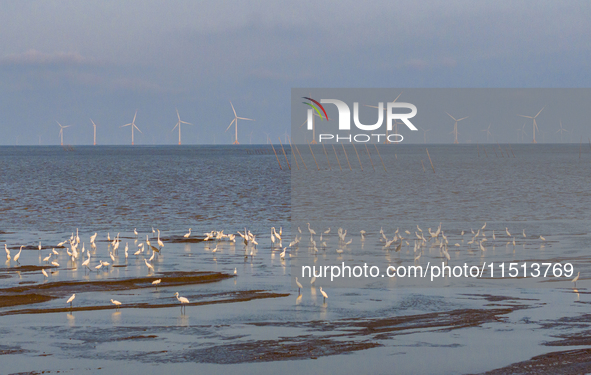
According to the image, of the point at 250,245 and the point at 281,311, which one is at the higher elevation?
the point at 250,245

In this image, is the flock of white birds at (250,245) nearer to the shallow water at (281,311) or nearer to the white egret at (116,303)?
the shallow water at (281,311)

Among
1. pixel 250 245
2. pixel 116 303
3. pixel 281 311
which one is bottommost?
Result: pixel 281 311

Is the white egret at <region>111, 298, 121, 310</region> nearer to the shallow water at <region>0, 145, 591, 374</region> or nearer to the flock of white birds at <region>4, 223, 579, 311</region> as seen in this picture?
the shallow water at <region>0, 145, 591, 374</region>

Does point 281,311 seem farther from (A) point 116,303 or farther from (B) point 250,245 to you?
(B) point 250,245

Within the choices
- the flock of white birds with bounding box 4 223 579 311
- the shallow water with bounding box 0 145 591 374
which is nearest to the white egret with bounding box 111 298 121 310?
the shallow water with bounding box 0 145 591 374

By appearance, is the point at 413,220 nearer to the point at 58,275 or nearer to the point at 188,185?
the point at 58,275

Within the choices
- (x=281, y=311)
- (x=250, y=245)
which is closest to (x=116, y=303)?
(x=281, y=311)

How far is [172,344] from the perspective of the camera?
1061cm

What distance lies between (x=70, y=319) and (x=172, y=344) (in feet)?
8.38

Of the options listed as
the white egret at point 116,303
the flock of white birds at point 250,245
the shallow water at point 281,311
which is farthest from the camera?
the flock of white birds at point 250,245

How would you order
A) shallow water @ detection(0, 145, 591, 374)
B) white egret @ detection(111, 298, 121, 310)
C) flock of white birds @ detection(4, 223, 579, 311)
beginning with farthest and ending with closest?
1. flock of white birds @ detection(4, 223, 579, 311)
2. white egret @ detection(111, 298, 121, 310)
3. shallow water @ detection(0, 145, 591, 374)

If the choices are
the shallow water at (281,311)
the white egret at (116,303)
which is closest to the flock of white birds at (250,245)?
the shallow water at (281,311)

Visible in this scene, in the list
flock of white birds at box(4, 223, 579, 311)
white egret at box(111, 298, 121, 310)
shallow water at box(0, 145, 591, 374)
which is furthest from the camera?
flock of white birds at box(4, 223, 579, 311)

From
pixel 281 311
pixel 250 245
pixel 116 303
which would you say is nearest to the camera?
pixel 281 311
